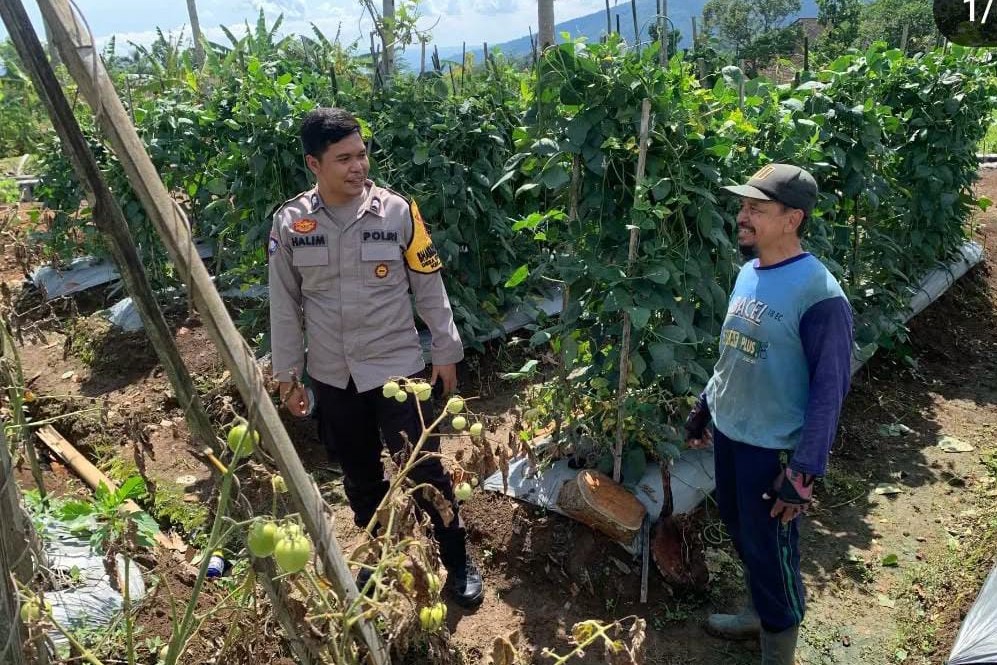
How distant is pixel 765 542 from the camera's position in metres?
2.46

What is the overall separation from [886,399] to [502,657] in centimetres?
411

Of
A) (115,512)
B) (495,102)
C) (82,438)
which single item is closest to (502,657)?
(115,512)

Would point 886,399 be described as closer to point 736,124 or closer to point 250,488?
point 736,124

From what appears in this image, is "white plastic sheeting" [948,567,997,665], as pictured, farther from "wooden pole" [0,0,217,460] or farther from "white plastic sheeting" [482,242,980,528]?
"wooden pole" [0,0,217,460]

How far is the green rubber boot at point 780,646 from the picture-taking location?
2537mm

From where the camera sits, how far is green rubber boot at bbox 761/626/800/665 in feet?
8.32

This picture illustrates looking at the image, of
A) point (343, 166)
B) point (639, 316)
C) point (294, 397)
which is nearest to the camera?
point (343, 166)

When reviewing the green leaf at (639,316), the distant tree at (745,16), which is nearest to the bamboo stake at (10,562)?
the green leaf at (639,316)

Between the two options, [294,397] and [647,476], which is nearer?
[294,397]

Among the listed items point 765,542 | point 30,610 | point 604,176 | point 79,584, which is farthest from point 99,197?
point 604,176

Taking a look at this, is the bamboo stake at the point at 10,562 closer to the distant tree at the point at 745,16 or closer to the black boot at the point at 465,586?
the black boot at the point at 465,586

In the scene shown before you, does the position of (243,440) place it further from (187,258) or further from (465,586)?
(465,586)

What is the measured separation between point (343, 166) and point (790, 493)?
174 cm

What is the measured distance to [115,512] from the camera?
2393 mm
